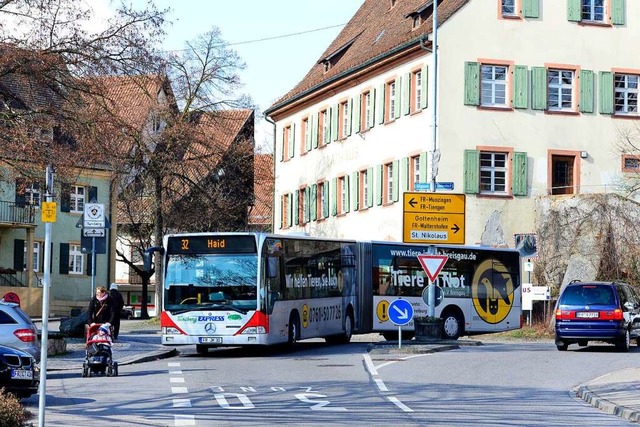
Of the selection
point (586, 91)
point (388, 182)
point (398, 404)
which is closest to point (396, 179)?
point (388, 182)

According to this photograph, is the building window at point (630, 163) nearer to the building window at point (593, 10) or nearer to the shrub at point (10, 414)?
the building window at point (593, 10)

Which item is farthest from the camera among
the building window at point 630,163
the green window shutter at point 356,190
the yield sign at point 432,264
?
the green window shutter at point 356,190

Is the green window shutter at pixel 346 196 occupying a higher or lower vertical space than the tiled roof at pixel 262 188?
lower

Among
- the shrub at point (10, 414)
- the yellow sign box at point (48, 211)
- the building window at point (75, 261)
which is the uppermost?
the building window at point (75, 261)

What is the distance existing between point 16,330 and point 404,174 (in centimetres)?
3172

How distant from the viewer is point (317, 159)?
63.7 meters

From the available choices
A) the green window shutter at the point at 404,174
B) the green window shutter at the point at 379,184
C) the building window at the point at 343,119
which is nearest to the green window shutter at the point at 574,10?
the green window shutter at the point at 404,174

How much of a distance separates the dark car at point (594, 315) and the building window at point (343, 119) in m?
28.7

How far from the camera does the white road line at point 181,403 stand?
60.1 ft

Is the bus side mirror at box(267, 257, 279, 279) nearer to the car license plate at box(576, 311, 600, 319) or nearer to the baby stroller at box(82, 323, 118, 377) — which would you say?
the baby stroller at box(82, 323, 118, 377)

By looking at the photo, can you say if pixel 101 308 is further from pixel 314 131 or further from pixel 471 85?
pixel 314 131

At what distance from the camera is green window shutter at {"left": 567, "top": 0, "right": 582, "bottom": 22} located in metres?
51.8

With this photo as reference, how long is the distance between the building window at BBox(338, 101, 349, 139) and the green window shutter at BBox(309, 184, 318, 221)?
14.1 ft

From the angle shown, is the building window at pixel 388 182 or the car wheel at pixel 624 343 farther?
the building window at pixel 388 182
